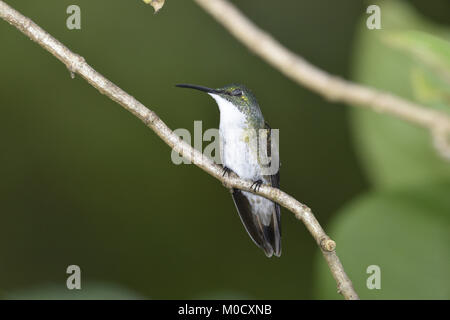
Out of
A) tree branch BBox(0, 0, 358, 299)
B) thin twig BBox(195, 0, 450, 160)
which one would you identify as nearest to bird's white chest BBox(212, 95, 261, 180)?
thin twig BBox(195, 0, 450, 160)

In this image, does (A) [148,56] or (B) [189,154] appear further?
(A) [148,56]

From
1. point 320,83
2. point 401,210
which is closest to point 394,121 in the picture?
point 401,210

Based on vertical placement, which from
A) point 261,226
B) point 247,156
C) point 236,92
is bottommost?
point 261,226

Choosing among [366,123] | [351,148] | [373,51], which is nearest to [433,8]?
[351,148]

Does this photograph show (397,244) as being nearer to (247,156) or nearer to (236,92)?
(247,156)

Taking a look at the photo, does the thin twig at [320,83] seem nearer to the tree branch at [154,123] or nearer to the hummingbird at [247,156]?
the hummingbird at [247,156]

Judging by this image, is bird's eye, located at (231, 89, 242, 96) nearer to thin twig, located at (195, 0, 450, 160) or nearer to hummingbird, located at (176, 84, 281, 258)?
hummingbird, located at (176, 84, 281, 258)

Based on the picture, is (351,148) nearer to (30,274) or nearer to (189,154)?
(30,274)
